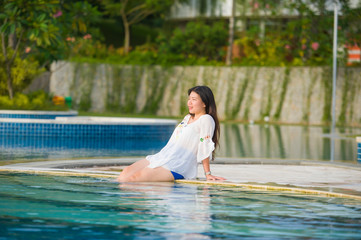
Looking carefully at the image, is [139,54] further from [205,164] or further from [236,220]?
[236,220]

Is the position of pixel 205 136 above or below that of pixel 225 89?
below

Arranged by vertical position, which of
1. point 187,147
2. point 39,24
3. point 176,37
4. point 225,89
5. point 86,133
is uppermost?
point 176,37

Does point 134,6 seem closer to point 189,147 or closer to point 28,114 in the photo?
point 28,114

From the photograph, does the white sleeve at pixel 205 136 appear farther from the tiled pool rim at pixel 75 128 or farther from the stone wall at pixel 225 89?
the stone wall at pixel 225 89

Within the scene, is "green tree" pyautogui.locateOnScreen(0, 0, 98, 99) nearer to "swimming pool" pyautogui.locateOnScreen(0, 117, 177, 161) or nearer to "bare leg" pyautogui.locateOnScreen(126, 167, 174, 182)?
"swimming pool" pyautogui.locateOnScreen(0, 117, 177, 161)

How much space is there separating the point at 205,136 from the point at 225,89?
26.5m

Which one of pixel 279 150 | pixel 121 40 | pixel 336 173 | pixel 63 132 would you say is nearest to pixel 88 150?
pixel 63 132

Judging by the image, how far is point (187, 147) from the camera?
8844 mm

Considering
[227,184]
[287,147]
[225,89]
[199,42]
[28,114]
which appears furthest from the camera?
[199,42]

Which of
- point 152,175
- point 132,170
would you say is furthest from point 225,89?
point 152,175

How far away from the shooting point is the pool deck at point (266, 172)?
28.3ft

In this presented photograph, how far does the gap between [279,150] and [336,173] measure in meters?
6.31

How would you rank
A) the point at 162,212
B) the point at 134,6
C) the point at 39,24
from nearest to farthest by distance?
the point at 162,212
the point at 39,24
the point at 134,6

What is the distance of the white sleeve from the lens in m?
8.73
